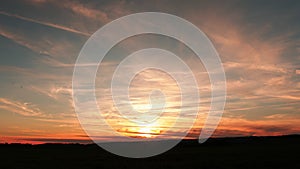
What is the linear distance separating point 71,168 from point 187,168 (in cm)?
1327

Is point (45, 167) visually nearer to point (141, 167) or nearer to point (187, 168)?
point (141, 167)

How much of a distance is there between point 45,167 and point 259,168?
24.8m

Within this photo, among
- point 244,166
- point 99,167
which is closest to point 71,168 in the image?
point 99,167

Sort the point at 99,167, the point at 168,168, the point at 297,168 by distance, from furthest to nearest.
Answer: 1. the point at 99,167
2. the point at 168,168
3. the point at 297,168

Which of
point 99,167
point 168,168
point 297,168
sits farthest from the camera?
point 99,167

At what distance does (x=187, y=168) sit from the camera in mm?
37156

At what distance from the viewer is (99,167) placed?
3941 centimetres

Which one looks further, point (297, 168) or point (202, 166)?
point (202, 166)

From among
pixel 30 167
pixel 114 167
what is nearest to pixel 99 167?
pixel 114 167

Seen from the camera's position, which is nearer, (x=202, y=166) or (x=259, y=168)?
(x=259, y=168)

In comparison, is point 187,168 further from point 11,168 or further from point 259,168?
point 11,168

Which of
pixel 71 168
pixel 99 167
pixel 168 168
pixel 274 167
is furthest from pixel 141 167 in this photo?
pixel 274 167

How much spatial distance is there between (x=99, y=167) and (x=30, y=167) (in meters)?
8.40

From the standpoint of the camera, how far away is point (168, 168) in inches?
1458
